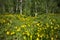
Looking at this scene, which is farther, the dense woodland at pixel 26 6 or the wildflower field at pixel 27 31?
the dense woodland at pixel 26 6

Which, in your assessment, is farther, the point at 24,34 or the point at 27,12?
the point at 27,12

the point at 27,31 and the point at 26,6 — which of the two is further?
the point at 26,6

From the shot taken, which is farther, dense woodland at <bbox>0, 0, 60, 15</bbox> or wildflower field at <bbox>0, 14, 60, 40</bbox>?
dense woodland at <bbox>0, 0, 60, 15</bbox>

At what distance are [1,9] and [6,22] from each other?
2789mm

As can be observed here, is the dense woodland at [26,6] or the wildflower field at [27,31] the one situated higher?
the dense woodland at [26,6]

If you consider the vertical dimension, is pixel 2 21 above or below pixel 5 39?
above

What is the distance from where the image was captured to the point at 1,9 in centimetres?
906

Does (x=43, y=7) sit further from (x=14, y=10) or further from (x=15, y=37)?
(x=15, y=37)

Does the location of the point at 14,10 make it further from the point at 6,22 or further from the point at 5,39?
the point at 5,39

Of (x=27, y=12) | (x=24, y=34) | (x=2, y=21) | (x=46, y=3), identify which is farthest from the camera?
(x=46, y=3)

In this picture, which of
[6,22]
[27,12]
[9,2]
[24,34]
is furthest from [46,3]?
[24,34]

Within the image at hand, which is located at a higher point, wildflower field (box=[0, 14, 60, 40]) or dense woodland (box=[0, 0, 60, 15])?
dense woodland (box=[0, 0, 60, 15])

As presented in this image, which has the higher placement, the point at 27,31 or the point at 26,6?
the point at 26,6

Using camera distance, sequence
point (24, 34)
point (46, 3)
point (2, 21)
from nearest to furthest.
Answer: point (24, 34) < point (2, 21) < point (46, 3)
